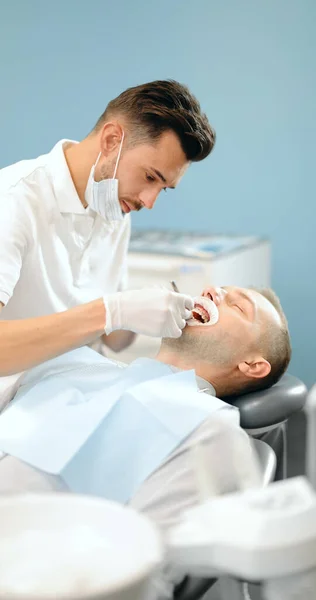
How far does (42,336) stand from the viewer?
1.52 metres

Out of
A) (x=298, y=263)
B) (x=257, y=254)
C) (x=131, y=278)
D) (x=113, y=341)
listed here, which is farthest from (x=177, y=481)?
(x=298, y=263)

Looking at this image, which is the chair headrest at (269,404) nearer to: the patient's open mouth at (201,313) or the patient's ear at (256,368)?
the patient's ear at (256,368)

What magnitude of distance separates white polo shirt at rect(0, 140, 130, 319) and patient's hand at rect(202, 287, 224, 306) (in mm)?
376

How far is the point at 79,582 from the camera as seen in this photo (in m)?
0.64

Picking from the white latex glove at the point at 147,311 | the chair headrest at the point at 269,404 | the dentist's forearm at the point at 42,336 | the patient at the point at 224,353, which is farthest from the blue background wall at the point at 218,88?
the dentist's forearm at the point at 42,336

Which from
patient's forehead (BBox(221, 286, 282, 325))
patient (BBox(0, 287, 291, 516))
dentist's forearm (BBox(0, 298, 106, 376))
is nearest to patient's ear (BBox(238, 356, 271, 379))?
patient (BBox(0, 287, 291, 516))

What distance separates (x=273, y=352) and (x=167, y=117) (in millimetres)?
639

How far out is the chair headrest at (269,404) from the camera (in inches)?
68.6

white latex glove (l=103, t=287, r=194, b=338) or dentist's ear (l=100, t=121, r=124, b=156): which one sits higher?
dentist's ear (l=100, t=121, r=124, b=156)

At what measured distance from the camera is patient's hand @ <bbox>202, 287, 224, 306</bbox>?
182 centimetres

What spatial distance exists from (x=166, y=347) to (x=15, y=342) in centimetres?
45

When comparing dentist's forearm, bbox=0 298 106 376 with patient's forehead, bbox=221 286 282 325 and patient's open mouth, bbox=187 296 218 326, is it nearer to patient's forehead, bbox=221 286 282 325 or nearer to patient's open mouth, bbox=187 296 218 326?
patient's open mouth, bbox=187 296 218 326

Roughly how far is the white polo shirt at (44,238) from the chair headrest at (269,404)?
55 cm

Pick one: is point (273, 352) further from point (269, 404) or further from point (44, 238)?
point (44, 238)
